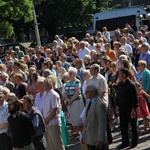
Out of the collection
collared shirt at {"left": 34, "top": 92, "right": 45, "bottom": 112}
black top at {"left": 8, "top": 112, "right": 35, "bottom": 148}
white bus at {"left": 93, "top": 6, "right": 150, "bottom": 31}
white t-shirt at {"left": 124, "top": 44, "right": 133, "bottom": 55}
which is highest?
white bus at {"left": 93, "top": 6, "right": 150, "bottom": 31}

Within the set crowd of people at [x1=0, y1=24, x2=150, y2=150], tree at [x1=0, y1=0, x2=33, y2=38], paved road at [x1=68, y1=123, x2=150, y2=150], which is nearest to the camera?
crowd of people at [x1=0, y1=24, x2=150, y2=150]

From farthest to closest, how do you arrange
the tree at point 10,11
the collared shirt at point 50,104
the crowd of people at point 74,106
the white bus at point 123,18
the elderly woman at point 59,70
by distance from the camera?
the white bus at point 123,18
the tree at point 10,11
the elderly woman at point 59,70
the collared shirt at point 50,104
the crowd of people at point 74,106

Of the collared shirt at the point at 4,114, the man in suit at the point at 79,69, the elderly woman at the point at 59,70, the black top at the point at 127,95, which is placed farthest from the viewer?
the elderly woman at the point at 59,70

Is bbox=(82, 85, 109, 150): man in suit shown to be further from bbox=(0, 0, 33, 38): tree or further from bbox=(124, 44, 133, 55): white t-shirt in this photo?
bbox=(0, 0, 33, 38): tree

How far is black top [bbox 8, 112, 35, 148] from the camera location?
7.45 m

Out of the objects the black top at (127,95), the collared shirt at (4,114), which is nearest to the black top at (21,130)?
the collared shirt at (4,114)

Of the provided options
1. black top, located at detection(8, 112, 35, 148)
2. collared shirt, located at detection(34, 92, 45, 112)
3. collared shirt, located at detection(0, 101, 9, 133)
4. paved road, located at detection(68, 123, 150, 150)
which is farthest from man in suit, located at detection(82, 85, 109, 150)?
paved road, located at detection(68, 123, 150, 150)

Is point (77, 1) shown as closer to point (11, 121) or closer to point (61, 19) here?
point (61, 19)

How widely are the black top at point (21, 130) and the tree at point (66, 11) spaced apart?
37.9 metres

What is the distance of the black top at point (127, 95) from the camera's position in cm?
888

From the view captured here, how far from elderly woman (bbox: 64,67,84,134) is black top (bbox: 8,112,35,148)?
278cm

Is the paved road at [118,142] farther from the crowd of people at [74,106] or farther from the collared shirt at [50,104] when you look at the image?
the collared shirt at [50,104]

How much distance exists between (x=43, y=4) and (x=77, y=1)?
352 cm

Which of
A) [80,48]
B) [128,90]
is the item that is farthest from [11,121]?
[80,48]
